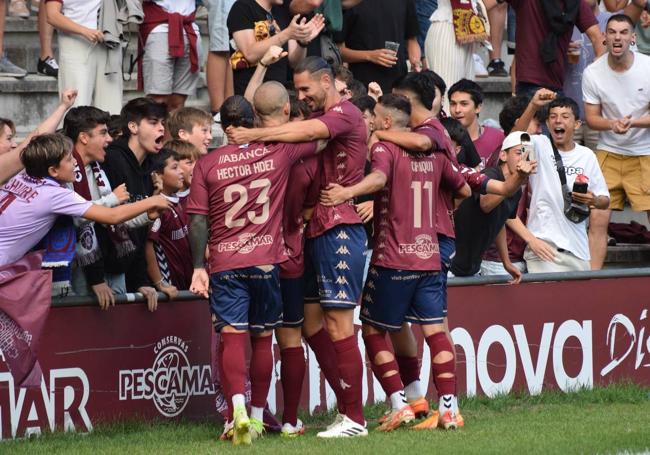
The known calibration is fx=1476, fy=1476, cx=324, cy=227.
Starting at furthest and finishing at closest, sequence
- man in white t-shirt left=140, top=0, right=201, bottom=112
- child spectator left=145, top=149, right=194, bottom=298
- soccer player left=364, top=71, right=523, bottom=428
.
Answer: man in white t-shirt left=140, top=0, right=201, bottom=112
child spectator left=145, top=149, right=194, bottom=298
soccer player left=364, top=71, right=523, bottom=428

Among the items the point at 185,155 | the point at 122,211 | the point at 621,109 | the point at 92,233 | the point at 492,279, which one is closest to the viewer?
the point at 122,211

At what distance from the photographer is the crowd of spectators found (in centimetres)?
1030

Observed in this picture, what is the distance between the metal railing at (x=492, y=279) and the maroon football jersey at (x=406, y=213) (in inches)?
58.2

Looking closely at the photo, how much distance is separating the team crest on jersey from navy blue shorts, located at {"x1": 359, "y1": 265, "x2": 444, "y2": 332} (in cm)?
12

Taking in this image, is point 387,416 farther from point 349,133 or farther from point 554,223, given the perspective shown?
point 554,223

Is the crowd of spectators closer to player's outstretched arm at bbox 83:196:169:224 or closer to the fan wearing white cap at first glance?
the fan wearing white cap

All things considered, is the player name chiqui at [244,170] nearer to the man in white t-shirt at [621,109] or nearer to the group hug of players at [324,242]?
the group hug of players at [324,242]

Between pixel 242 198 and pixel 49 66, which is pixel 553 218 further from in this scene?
pixel 49 66

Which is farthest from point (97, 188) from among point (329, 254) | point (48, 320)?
point (329, 254)

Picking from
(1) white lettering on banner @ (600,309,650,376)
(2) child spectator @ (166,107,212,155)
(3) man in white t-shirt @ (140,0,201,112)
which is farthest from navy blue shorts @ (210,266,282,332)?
(3) man in white t-shirt @ (140,0,201,112)

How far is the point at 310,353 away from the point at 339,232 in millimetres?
1538

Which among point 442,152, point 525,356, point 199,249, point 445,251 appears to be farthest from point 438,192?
point 525,356

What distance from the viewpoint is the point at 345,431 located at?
945cm

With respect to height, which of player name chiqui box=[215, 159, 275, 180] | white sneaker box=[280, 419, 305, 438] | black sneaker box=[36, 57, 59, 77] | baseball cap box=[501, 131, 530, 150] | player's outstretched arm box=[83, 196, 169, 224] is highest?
black sneaker box=[36, 57, 59, 77]
